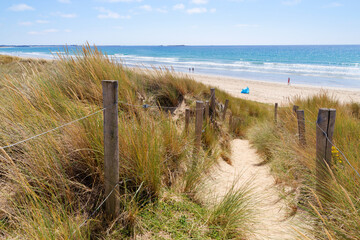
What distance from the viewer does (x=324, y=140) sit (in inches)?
130

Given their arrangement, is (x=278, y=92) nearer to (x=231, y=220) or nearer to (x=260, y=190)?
(x=260, y=190)

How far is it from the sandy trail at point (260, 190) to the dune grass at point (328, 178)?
0.26m

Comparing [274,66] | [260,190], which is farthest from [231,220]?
[274,66]

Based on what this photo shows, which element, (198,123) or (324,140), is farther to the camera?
(198,123)

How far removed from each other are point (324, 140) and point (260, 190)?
1.75 meters

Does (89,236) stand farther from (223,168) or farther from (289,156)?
(289,156)

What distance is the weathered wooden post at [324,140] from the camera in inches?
128

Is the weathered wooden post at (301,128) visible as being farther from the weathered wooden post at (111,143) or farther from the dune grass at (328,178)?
the weathered wooden post at (111,143)

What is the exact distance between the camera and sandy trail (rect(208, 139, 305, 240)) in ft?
10.5

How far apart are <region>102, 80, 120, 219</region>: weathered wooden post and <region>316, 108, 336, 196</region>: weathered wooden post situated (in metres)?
2.57

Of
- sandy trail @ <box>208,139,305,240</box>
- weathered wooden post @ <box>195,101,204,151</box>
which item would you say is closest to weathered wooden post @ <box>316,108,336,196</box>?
sandy trail @ <box>208,139,305,240</box>

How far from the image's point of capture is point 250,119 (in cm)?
1067

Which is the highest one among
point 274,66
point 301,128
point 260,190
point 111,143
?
point 274,66

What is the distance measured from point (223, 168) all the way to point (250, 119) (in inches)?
223
